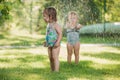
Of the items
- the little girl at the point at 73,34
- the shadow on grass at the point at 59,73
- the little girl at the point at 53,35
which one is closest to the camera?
the shadow on grass at the point at 59,73

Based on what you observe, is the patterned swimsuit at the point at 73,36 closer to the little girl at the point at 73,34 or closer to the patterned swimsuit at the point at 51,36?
the little girl at the point at 73,34

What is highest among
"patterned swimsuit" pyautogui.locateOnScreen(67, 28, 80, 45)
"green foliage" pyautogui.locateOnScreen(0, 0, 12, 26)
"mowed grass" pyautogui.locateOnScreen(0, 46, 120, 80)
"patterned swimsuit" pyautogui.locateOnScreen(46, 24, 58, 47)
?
"green foliage" pyautogui.locateOnScreen(0, 0, 12, 26)

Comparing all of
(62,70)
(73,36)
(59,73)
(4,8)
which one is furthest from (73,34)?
(4,8)

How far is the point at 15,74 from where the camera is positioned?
7969 mm

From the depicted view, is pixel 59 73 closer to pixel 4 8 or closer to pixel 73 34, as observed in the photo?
pixel 73 34

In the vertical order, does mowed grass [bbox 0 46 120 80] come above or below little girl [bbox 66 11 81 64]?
below

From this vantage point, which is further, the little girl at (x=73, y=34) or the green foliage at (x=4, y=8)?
the little girl at (x=73, y=34)

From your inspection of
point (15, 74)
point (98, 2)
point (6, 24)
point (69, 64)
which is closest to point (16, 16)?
point (6, 24)

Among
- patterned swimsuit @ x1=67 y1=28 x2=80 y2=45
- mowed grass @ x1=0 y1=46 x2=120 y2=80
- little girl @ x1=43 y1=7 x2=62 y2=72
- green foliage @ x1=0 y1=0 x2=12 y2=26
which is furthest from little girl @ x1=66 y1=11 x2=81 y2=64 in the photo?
green foliage @ x1=0 y1=0 x2=12 y2=26

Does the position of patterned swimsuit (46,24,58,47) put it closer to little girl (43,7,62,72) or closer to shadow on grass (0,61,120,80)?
little girl (43,7,62,72)

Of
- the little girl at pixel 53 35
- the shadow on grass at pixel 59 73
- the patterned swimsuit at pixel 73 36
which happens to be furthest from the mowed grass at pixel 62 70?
the patterned swimsuit at pixel 73 36

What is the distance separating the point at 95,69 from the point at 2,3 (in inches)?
125

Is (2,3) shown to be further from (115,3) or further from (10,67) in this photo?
(115,3)

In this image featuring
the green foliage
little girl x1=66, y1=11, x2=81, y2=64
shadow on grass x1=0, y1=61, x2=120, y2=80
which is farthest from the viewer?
little girl x1=66, y1=11, x2=81, y2=64
